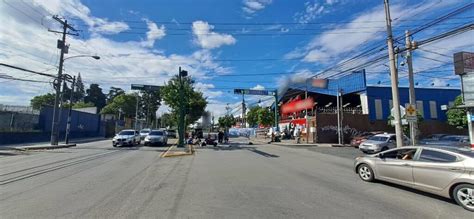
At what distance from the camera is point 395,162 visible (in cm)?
909

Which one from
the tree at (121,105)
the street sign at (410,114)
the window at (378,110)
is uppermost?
the tree at (121,105)

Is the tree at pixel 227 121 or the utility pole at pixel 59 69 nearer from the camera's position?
the utility pole at pixel 59 69

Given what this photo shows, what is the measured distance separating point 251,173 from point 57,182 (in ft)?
20.4

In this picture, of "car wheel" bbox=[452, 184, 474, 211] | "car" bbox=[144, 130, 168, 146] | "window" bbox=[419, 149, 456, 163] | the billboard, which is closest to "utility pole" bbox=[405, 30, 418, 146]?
the billboard

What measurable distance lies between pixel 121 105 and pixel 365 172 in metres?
95.5

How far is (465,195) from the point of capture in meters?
7.00

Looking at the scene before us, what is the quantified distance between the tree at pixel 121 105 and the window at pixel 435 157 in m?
95.7

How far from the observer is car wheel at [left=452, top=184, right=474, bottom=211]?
6.87m

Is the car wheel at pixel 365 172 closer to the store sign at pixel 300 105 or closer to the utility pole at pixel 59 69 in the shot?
the utility pole at pixel 59 69

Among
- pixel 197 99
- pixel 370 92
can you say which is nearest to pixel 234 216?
pixel 197 99

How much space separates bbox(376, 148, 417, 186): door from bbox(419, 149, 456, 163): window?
0.33 metres

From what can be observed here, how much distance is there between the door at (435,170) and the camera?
741 centimetres

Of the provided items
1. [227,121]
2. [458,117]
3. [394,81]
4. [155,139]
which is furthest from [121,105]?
[394,81]

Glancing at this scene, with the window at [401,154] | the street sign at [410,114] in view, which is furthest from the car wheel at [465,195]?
the street sign at [410,114]
